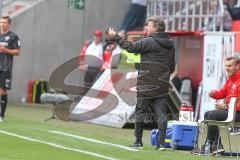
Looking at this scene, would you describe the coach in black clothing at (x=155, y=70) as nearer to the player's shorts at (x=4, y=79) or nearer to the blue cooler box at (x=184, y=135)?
the blue cooler box at (x=184, y=135)

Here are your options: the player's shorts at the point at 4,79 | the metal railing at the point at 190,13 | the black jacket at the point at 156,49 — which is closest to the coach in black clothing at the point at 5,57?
the player's shorts at the point at 4,79

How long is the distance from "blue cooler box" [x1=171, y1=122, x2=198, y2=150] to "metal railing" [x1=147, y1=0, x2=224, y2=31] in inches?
336

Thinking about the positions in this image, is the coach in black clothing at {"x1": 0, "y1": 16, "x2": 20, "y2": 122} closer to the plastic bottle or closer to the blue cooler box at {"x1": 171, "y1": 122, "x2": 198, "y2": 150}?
the blue cooler box at {"x1": 171, "y1": 122, "x2": 198, "y2": 150}

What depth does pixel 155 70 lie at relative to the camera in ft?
44.2

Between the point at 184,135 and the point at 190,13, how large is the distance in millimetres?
10583

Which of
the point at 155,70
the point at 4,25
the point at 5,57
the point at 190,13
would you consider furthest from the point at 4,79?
the point at 190,13

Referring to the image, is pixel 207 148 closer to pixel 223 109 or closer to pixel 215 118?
pixel 215 118

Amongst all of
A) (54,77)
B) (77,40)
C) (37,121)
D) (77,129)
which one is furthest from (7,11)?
(77,129)

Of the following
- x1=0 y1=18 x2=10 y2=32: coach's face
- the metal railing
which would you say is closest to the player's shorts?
x1=0 y1=18 x2=10 y2=32: coach's face

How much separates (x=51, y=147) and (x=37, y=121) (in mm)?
5629

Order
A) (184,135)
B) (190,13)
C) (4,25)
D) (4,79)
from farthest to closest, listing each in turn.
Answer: (190,13) → (4,25) → (4,79) → (184,135)

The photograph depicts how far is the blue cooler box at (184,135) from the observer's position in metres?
13.9

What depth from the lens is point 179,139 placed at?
13914 millimetres

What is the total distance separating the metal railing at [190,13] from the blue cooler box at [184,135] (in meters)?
8.54
